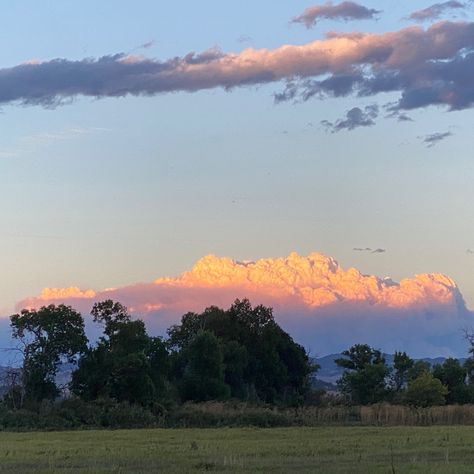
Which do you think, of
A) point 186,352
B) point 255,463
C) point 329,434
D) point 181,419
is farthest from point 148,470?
point 186,352

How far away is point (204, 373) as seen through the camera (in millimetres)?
77562

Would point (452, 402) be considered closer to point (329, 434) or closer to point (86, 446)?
point (329, 434)

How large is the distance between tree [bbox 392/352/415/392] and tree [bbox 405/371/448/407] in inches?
315

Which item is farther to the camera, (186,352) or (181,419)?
(186,352)

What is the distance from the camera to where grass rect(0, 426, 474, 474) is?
91.4ft

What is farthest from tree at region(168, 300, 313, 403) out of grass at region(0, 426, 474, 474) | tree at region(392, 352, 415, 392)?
grass at region(0, 426, 474, 474)

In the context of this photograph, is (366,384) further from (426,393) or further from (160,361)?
(160,361)

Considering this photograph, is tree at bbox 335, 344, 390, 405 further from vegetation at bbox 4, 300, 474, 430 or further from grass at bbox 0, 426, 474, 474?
grass at bbox 0, 426, 474, 474

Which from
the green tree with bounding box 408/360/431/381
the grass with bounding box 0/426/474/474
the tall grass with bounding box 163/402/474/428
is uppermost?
the green tree with bounding box 408/360/431/381

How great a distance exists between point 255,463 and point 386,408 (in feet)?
122

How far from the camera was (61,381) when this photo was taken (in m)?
73.1

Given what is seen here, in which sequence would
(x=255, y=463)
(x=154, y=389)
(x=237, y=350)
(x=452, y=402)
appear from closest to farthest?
(x=255, y=463), (x=154, y=389), (x=452, y=402), (x=237, y=350)

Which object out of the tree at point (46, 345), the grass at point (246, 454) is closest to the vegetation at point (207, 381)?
the tree at point (46, 345)

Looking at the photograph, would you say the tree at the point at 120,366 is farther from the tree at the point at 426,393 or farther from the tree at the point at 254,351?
the tree at the point at 426,393
